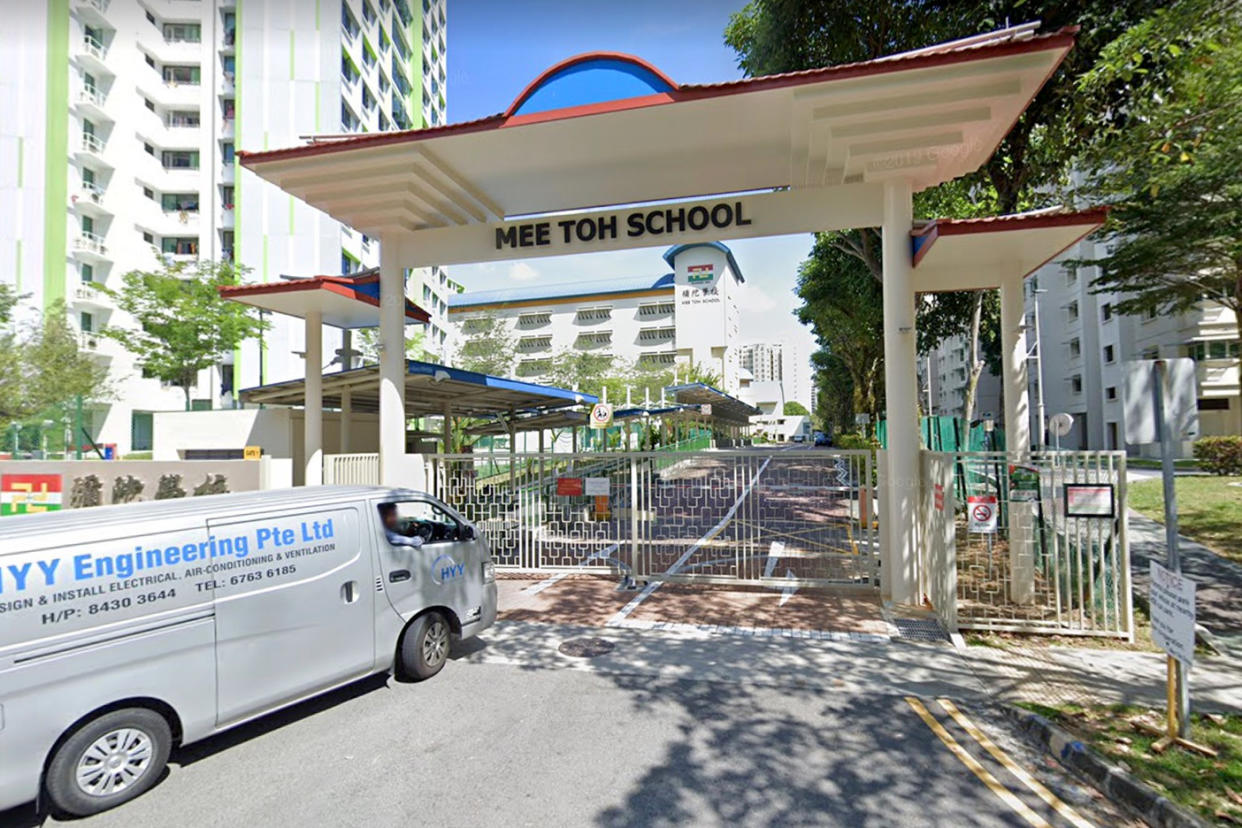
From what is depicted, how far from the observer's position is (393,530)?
522 cm

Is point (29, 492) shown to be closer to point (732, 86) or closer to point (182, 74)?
point (732, 86)

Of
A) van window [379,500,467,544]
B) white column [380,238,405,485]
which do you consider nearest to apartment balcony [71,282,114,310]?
white column [380,238,405,485]

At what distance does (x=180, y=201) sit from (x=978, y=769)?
4616 cm

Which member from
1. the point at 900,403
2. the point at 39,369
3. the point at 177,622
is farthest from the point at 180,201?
the point at 900,403

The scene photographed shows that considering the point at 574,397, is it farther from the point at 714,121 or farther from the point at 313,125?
the point at 313,125

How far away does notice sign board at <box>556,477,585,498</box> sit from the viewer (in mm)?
8969

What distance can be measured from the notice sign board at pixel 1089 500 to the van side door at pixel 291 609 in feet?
21.2

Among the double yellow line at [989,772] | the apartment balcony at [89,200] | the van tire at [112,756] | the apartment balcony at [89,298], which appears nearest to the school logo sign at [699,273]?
the apartment balcony at [89,200]

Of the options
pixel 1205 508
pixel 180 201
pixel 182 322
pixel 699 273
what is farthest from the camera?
pixel 699 273

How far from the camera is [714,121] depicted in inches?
286

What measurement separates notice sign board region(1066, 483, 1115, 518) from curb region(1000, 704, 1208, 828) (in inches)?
88.5

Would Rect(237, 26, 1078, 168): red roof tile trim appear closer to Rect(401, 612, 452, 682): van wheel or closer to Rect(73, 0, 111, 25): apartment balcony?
Rect(401, 612, 452, 682): van wheel

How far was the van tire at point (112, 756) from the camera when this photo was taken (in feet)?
11.0

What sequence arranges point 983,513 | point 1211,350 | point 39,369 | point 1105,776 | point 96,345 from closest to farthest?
point 1105,776 → point 983,513 → point 39,369 → point 1211,350 → point 96,345
